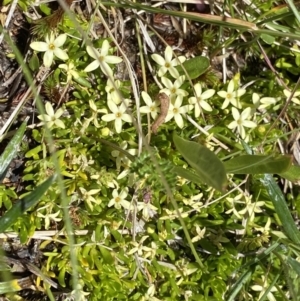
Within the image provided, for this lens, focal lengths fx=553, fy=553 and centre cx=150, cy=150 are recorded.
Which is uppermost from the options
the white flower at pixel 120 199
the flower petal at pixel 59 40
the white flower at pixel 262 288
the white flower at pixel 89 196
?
the flower petal at pixel 59 40

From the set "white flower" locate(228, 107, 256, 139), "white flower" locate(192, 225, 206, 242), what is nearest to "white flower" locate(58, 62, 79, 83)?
"white flower" locate(228, 107, 256, 139)

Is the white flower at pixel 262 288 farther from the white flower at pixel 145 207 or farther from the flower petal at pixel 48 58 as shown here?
the flower petal at pixel 48 58

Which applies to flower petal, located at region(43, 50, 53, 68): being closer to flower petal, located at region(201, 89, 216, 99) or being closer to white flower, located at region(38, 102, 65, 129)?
white flower, located at region(38, 102, 65, 129)

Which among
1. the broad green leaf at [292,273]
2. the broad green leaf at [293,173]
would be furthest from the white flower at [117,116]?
the broad green leaf at [292,273]

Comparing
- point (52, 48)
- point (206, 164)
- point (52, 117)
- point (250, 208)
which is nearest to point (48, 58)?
point (52, 48)

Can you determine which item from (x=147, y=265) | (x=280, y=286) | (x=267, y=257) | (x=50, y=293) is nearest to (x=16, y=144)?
(x=50, y=293)

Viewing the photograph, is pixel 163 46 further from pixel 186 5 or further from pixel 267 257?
pixel 267 257
